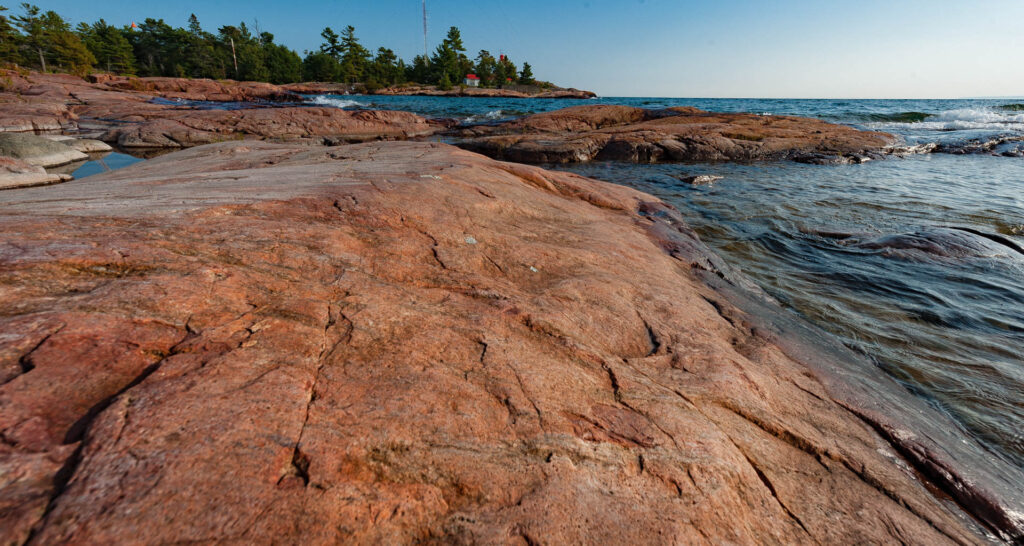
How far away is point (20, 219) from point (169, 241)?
0.98m

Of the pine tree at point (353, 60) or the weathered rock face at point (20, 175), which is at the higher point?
the pine tree at point (353, 60)

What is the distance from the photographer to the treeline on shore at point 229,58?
1623 inches

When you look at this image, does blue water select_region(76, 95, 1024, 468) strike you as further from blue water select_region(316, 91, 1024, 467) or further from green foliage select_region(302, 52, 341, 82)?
green foliage select_region(302, 52, 341, 82)

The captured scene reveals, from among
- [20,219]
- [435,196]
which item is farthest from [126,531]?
[435,196]

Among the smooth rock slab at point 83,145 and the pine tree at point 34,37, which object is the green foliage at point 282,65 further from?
the smooth rock slab at point 83,145

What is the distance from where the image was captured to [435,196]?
13.3 ft

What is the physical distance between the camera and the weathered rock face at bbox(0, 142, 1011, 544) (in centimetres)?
120

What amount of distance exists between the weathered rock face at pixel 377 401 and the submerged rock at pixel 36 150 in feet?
25.0

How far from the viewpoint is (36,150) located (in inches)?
330

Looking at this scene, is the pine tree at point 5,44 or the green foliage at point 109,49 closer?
the pine tree at point 5,44

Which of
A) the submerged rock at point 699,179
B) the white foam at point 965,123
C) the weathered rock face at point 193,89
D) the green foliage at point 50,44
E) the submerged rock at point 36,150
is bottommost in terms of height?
the submerged rock at point 699,179

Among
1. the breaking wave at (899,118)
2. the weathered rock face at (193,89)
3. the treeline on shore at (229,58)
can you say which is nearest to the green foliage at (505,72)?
the treeline on shore at (229,58)

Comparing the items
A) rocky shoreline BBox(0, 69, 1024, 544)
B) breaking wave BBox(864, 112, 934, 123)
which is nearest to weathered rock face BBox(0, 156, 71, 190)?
rocky shoreline BBox(0, 69, 1024, 544)

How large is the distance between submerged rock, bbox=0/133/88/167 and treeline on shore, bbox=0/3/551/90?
1842 inches
